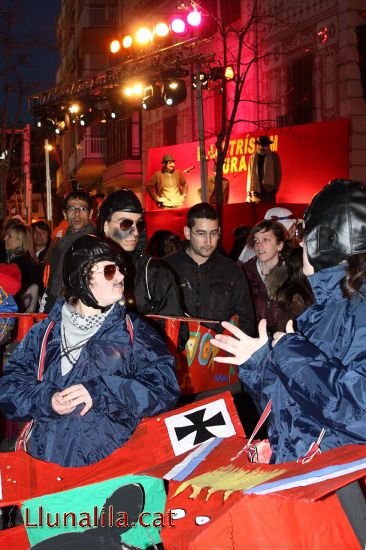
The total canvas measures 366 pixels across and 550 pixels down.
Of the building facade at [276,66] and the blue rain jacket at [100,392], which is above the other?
the building facade at [276,66]

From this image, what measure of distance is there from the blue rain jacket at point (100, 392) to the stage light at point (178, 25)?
1516 centimetres

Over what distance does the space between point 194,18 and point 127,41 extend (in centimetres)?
405

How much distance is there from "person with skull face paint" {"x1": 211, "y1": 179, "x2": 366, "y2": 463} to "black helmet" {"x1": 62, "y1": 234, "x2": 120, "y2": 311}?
46.0 inches

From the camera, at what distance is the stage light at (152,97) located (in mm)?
19562

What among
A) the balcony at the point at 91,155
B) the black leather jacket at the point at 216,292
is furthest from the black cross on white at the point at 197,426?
the balcony at the point at 91,155

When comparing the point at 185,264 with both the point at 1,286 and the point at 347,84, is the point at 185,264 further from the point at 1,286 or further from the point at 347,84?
the point at 347,84

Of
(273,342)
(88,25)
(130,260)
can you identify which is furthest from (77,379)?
(88,25)

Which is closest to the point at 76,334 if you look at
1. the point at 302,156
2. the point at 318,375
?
the point at 318,375

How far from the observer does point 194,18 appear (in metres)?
17.9

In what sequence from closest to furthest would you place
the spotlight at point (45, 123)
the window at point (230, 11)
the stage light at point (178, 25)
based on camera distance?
1. the stage light at point (178, 25)
2. the window at point (230, 11)
3. the spotlight at point (45, 123)

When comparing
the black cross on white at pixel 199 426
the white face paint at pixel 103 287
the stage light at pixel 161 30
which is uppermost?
the stage light at pixel 161 30

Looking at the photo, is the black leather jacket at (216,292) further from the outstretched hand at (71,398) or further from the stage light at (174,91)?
the stage light at (174,91)

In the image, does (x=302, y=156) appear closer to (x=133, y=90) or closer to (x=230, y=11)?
(x=133, y=90)

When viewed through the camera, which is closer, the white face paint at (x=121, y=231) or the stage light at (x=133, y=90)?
the white face paint at (x=121, y=231)
